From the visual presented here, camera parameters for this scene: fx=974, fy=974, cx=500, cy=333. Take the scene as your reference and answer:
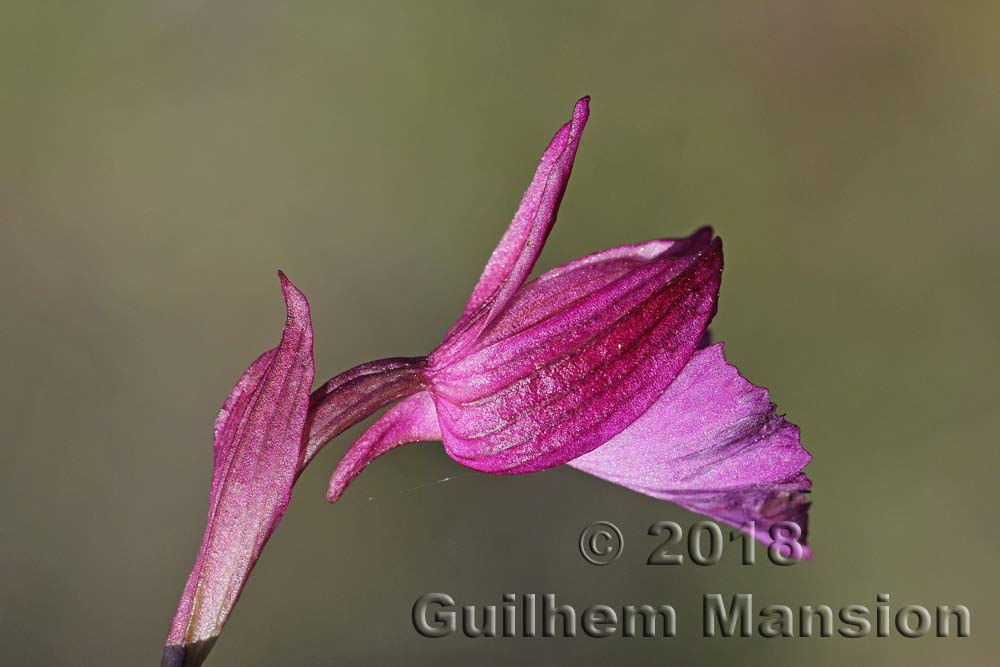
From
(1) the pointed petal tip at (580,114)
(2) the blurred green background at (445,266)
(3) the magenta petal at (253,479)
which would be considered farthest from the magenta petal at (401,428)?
(2) the blurred green background at (445,266)

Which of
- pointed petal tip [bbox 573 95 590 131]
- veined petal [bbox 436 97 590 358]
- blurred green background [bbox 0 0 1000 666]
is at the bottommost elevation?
veined petal [bbox 436 97 590 358]

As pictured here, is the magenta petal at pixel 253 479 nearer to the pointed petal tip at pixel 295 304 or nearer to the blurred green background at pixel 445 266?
the pointed petal tip at pixel 295 304

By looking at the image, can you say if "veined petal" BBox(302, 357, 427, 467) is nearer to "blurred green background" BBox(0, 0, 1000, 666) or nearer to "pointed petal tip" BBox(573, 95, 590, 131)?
"pointed petal tip" BBox(573, 95, 590, 131)

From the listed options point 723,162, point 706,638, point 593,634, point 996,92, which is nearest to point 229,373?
point 593,634

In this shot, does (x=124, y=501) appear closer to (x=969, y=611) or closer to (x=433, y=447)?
(x=433, y=447)

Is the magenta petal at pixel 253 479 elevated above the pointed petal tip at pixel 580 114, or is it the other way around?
the pointed petal tip at pixel 580 114

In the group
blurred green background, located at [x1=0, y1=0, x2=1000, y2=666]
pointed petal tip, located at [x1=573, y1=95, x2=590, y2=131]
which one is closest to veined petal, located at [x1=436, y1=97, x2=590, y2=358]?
pointed petal tip, located at [x1=573, y1=95, x2=590, y2=131]

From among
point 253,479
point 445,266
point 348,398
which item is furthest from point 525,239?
point 445,266
